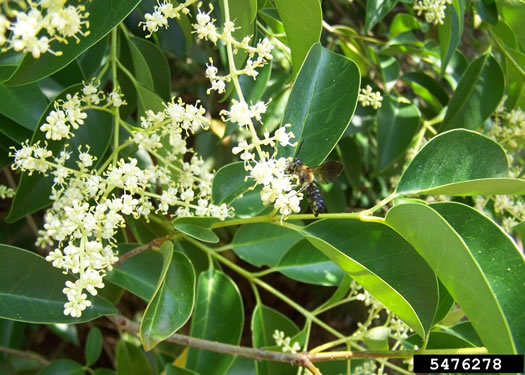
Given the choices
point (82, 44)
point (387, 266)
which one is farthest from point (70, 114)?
point (387, 266)

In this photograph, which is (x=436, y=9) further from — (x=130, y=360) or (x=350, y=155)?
(x=130, y=360)

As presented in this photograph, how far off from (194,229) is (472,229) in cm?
51

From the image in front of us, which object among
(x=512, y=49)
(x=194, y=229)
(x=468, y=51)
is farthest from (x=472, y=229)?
(x=468, y=51)

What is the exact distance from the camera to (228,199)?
1214 mm

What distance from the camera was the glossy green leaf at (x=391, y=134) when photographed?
166 cm

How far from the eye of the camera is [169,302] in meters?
1.09

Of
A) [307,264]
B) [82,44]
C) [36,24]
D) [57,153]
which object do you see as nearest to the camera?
[36,24]

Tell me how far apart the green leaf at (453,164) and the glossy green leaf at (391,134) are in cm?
58

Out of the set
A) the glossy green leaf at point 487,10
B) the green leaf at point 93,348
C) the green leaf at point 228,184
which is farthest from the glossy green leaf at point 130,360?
the glossy green leaf at point 487,10

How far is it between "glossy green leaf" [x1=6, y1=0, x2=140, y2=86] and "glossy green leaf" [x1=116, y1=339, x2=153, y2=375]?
0.98 meters

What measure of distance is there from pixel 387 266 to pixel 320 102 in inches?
14.9

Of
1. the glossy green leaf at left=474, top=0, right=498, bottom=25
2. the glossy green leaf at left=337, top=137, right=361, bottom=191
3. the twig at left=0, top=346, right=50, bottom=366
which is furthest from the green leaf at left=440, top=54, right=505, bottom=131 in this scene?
the twig at left=0, top=346, right=50, bottom=366

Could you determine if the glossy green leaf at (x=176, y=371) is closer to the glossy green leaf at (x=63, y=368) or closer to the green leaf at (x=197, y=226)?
the glossy green leaf at (x=63, y=368)

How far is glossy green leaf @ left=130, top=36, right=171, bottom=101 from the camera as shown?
58.2 inches
